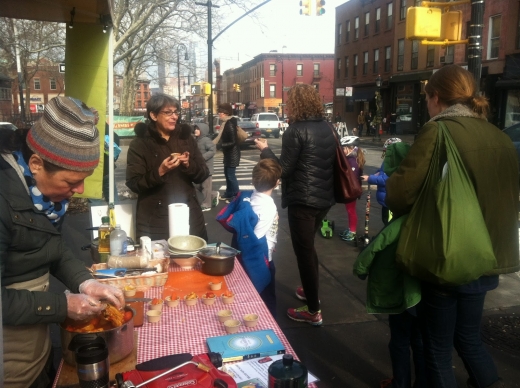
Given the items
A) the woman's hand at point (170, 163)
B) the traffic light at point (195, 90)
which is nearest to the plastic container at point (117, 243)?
the woman's hand at point (170, 163)

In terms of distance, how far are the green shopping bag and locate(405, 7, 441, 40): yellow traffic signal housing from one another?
14.9 ft

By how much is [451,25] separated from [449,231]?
5311 millimetres

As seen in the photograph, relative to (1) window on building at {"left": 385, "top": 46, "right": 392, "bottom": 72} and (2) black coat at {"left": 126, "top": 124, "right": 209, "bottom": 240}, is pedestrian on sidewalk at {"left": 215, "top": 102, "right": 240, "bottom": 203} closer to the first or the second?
(2) black coat at {"left": 126, "top": 124, "right": 209, "bottom": 240}

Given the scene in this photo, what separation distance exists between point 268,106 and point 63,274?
6809cm

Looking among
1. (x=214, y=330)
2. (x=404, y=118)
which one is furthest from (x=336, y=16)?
(x=214, y=330)

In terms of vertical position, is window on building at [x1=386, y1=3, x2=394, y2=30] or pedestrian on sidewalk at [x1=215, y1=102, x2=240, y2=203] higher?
window on building at [x1=386, y1=3, x2=394, y2=30]

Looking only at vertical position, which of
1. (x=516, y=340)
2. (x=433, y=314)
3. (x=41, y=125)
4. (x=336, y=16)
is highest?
(x=336, y=16)

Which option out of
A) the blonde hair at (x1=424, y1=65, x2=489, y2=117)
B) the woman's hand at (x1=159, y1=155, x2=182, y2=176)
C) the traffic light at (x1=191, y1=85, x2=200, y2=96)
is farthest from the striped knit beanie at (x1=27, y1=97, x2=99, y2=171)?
the traffic light at (x1=191, y1=85, x2=200, y2=96)

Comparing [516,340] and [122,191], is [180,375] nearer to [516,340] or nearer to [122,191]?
[516,340]

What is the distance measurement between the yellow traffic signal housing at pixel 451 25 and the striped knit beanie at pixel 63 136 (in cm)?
613

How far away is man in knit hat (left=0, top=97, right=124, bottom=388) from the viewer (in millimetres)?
1632

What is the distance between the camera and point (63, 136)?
1.68 meters

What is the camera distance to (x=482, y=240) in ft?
7.44

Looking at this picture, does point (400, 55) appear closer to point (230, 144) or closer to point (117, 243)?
point (230, 144)
